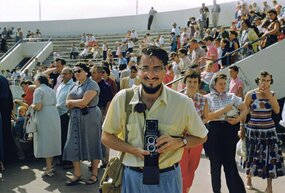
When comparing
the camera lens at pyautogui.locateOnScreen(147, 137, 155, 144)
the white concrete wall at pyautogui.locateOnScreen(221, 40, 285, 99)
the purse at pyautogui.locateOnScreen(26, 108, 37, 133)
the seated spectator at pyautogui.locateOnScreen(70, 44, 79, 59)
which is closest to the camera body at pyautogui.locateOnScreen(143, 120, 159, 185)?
the camera lens at pyautogui.locateOnScreen(147, 137, 155, 144)

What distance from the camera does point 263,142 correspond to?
5.76 metres

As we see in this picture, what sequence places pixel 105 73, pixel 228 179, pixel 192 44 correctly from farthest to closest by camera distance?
pixel 192 44, pixel 105 73, pixel 228 179

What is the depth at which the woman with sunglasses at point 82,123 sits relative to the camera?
6453 millimetres

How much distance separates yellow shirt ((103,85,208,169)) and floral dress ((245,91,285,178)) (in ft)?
8.82

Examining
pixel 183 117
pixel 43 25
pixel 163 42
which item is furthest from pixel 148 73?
pixel 43 25

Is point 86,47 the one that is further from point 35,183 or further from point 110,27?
point 35,183

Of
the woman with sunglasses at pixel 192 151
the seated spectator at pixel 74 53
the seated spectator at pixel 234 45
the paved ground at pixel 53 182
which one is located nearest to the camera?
the woman with sunglasses at pixel 192 151

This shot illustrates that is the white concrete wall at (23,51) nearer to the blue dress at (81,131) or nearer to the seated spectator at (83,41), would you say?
the seated spectator at (83,41)

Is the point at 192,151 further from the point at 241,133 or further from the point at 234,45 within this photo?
the point at 234,45

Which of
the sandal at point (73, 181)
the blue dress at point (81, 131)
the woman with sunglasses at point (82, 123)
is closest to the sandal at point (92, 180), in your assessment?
the woman with sunglasses at point (82, 123)

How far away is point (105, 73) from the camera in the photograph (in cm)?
838

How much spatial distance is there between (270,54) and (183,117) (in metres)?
7.62

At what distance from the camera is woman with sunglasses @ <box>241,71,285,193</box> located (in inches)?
223

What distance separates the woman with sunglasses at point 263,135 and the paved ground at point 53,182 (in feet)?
1.40
